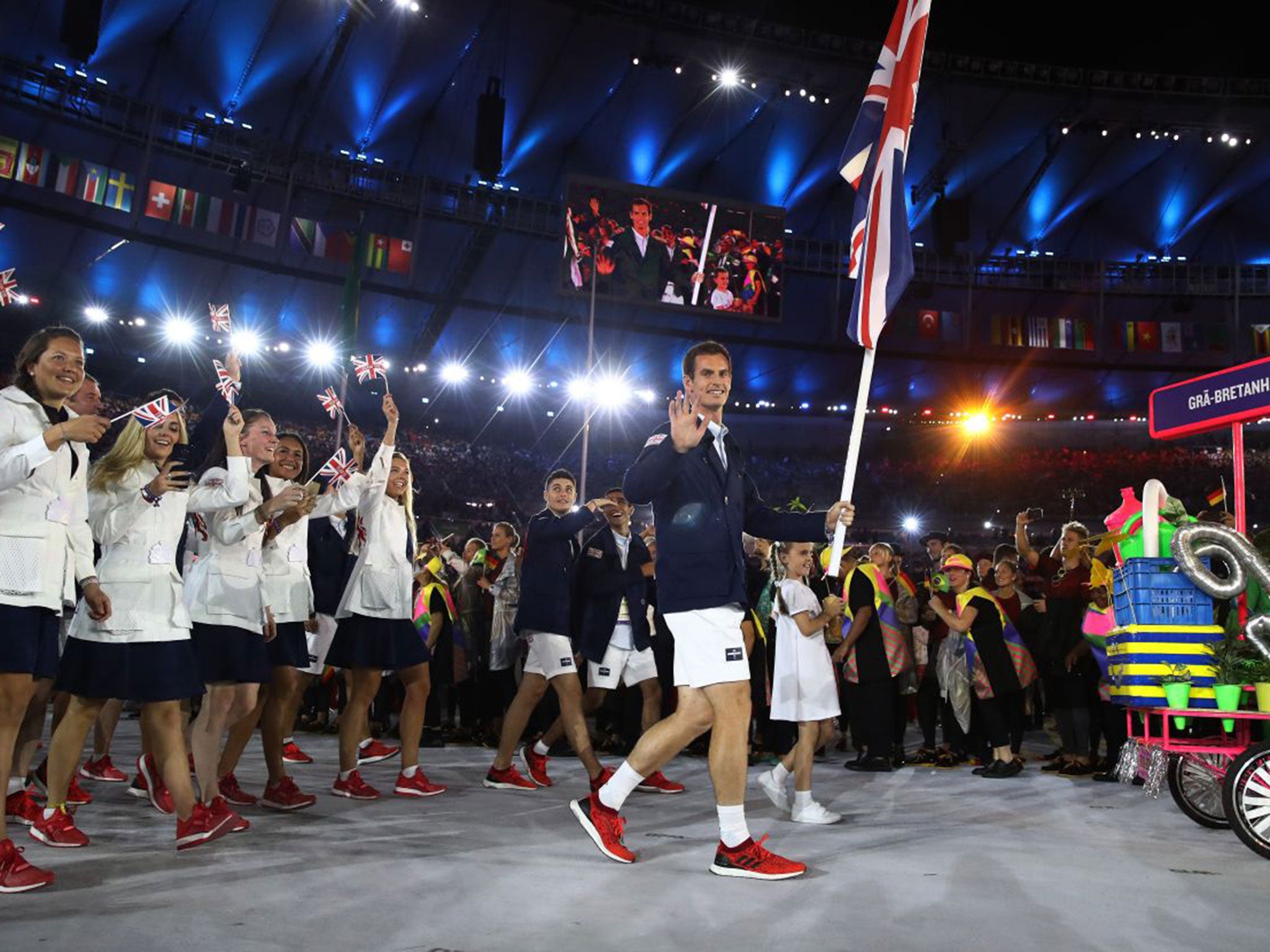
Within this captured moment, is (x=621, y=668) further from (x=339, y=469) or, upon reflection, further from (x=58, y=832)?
(x=58, y=832)

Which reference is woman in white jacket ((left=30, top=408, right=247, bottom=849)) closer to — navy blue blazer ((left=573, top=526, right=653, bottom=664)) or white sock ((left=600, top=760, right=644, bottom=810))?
white sock ((left=600, top=760, right=644, bottom=810))

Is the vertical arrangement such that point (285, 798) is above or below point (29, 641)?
below

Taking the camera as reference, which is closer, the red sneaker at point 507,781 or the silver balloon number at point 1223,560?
the silver balloon number at point 1223,560

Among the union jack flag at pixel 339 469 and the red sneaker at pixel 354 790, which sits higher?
the union jack flag at pixel 339 469

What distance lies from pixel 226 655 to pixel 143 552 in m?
0.65

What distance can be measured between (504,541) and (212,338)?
23.0 m

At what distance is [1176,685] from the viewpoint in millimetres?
4660

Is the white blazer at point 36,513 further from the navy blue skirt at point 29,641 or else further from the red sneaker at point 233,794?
the red sneaker at point 233,794

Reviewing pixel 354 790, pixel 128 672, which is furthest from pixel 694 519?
pixel 354 790

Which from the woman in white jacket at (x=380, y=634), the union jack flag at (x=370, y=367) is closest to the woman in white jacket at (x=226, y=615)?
the woman in white jacket at (x=380, y=634)

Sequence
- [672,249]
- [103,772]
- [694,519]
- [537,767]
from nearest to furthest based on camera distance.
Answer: [694,519] → [103,772] → [537,767] → [672,249]

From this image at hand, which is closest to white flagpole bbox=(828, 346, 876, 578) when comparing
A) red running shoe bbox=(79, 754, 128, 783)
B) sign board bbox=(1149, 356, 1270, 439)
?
sign board bbox=(1149, 356, 1270, 439)

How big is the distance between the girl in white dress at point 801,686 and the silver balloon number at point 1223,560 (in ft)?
5.46

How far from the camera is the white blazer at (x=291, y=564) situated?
5.32 metres
